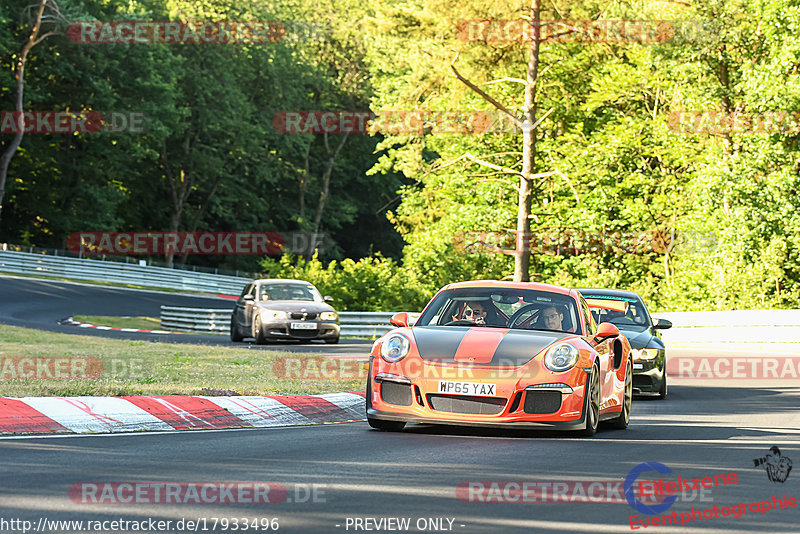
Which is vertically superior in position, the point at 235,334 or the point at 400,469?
the point at 400,469

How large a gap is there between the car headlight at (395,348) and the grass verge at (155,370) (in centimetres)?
301

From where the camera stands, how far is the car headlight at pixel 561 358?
1109 centimetres

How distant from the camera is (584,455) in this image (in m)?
10.0

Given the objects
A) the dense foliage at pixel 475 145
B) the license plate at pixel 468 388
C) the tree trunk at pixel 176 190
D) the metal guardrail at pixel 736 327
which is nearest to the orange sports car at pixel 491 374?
the license plate at pixel 468 388

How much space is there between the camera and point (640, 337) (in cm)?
1770

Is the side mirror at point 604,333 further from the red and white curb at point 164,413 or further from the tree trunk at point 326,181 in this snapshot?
the tree trunk at point 326,181

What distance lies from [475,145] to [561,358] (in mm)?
41214

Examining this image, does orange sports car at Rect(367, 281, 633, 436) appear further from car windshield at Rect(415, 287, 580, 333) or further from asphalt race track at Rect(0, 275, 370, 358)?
asphalt race track at Rect(0, 275, 370, 358)

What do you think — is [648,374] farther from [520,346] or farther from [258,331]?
[258,331]

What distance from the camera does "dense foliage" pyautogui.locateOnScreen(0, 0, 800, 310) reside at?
40406 mm

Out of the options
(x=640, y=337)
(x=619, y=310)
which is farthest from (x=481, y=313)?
(x=619, y=310)

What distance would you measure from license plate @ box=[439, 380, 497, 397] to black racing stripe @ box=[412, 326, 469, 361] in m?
0.24

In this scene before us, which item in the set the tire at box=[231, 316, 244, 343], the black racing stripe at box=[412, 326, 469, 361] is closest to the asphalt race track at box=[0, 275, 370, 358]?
the tire at box=[231, 316, 244, 343]

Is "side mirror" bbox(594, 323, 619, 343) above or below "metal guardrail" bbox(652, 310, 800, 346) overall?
above
